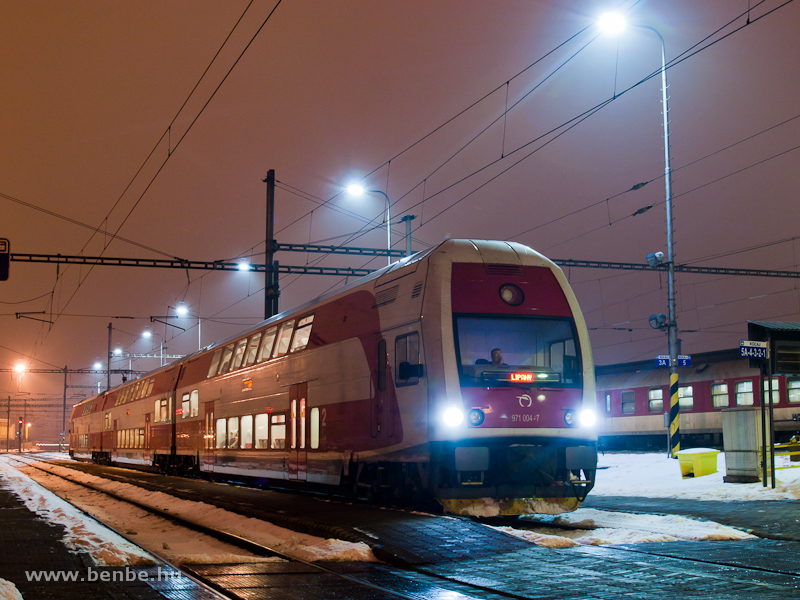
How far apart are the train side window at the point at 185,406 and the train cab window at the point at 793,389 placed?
1944 centimetres

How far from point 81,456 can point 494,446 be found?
4858cm

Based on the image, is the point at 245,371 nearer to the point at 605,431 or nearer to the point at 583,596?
the point at 583,596

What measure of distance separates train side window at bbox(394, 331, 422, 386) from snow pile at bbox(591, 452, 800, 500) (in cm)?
364

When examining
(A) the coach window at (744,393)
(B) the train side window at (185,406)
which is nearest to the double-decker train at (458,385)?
(B) the train side window at (185,406)

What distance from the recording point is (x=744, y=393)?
92.5 feet

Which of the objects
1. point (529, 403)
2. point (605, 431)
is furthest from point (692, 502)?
point (605, 431)

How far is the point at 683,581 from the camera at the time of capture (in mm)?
7047

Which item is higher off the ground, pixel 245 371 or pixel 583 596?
pixel 245 371

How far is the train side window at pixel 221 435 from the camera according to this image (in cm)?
2206

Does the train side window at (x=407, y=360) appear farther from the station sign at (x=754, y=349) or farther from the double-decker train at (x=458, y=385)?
the station sign at (x=754, y=349)

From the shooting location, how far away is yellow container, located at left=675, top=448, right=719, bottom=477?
58.1 ft

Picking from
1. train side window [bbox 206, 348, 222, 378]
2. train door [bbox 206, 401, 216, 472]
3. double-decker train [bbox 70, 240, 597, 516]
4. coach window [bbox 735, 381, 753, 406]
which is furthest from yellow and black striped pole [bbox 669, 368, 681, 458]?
train door [bbox 206, 401, 216, 472]

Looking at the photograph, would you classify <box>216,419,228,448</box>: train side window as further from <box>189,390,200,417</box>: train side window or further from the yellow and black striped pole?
the yellow and black striped pole

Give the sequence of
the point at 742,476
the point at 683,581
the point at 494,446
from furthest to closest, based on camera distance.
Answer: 1. the point at 742,476
2. the point at 494,446
3. the point at 683,581
